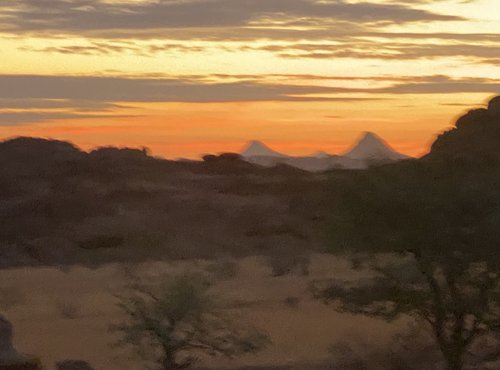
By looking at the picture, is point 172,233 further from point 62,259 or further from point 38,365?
point 38,365

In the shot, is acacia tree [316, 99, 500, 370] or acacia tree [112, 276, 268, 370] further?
acacia tree [112, 276, 268, 370]

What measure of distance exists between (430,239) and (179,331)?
21.7 feet

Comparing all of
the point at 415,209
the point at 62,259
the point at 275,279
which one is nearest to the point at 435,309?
the point at 415,209

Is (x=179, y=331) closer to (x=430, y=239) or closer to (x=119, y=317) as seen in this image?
(x=430, y=239)

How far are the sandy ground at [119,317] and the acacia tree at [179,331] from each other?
0.58 m

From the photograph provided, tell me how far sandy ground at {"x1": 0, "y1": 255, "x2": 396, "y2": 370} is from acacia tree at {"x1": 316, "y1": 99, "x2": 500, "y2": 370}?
394 cm

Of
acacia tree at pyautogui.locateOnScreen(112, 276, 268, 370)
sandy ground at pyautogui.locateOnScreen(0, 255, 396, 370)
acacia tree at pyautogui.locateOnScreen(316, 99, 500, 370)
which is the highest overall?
acacia tree at pyautogui.locateOnScreen(316, 99, 500, 370)

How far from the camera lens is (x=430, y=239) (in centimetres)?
2211

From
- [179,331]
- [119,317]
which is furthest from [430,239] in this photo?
[119,317]

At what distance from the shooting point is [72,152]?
9294cm

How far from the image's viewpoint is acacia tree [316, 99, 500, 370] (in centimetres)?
2219

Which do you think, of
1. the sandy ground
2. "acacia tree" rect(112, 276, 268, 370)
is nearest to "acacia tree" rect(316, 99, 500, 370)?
"acacia tree" rect(112, 276, 268, 370)

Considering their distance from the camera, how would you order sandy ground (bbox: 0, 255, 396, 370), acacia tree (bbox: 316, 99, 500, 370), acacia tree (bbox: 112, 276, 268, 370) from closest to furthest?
acacia tree (bbox: 316, 99, 500, 370) < acacia tree (bbox: 112, 276, 268, 370) < sandy ground (bbox: 0, 255, 396, 370)

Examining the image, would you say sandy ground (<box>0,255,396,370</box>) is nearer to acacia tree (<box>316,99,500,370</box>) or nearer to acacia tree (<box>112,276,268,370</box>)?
acacia tree (<box>112,276,268,370</box>)
